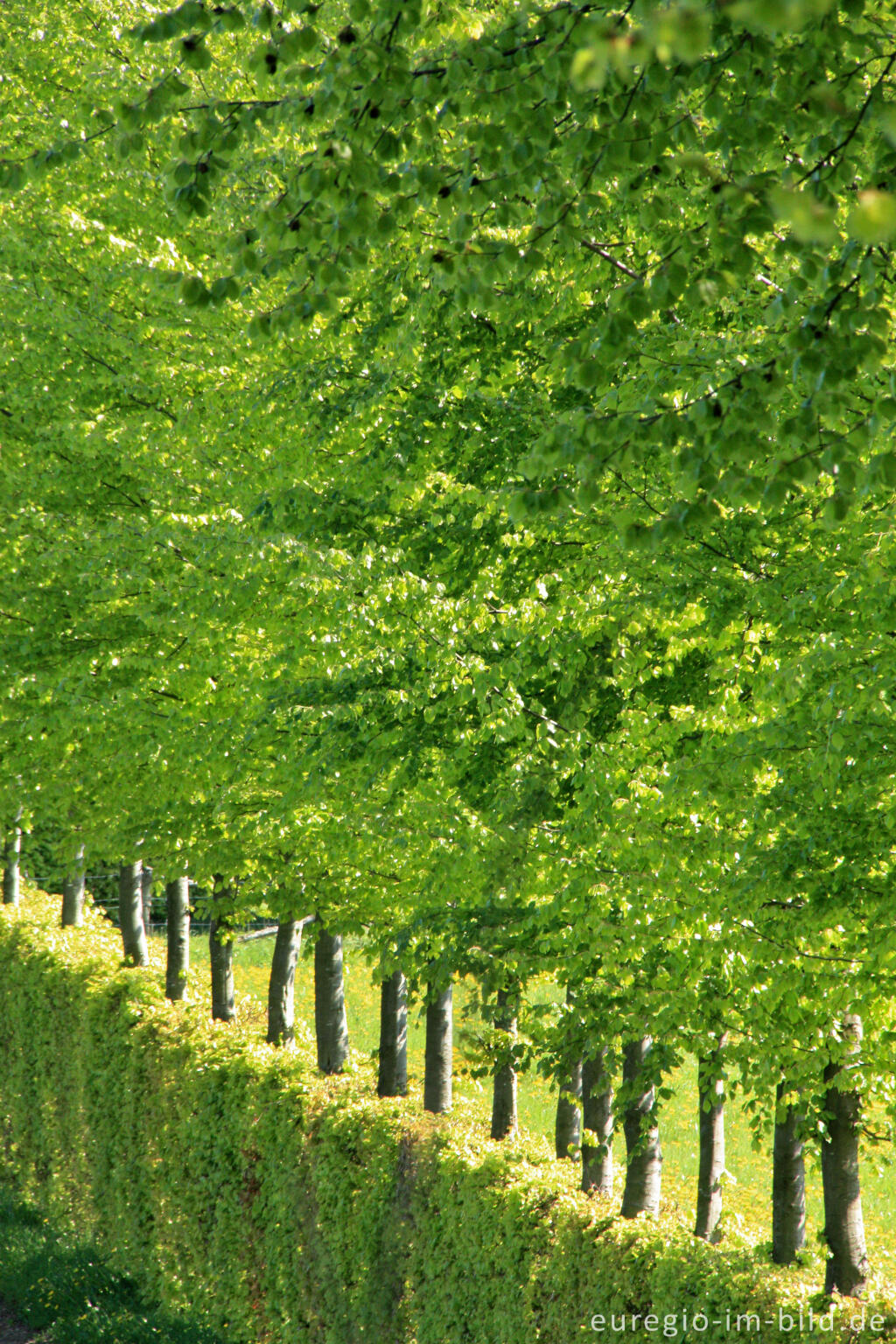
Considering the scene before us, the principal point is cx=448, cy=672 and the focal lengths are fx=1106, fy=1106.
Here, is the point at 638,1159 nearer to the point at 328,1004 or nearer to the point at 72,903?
the point at 328,1004

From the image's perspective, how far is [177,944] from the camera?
15.7m

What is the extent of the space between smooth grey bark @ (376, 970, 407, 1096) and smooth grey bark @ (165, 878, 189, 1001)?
158 inches

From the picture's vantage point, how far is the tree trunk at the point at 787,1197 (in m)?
7.78

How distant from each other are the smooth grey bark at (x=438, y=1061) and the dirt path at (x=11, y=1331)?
15.2 feet

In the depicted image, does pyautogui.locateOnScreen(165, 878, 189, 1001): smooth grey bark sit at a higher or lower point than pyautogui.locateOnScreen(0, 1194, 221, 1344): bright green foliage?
higher

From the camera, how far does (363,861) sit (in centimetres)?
834

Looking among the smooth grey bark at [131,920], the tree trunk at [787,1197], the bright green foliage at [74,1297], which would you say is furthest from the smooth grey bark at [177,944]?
the tree trunk at [787,1197]

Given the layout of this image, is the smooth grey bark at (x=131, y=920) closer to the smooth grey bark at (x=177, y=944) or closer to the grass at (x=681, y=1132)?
the smooth grey bark at (x=177, y=944)

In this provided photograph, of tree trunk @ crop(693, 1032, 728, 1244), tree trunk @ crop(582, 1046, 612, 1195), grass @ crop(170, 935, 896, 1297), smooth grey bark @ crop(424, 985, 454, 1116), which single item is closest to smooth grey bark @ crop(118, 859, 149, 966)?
grass @ crop(170, 935, 896, 1297)

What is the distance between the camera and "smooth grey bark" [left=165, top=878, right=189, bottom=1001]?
15.6 metres

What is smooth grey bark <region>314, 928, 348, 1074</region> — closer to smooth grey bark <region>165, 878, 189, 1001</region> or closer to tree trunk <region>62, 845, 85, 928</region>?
smooth grey bark <region>165, 878, 189, 1001</region>

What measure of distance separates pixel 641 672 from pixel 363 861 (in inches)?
125

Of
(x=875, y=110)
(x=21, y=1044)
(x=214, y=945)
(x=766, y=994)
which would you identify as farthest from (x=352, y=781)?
(x=21, y=1044)

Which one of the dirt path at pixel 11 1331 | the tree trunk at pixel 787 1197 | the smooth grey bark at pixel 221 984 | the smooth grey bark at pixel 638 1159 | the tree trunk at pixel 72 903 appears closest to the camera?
the tree trunk at pixel 787 1197
